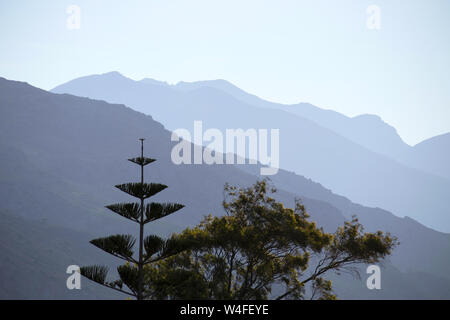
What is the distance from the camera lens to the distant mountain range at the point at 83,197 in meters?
98.2

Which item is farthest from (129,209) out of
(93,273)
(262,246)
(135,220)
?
(262,246)

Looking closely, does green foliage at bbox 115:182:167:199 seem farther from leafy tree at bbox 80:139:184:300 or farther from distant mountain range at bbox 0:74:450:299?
distant mountain range at bbox 0:74:450:299

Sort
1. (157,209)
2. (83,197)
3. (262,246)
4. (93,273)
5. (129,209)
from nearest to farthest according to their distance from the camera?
(93,273) → (129,209) → (157,209) → (262,246) → (83,197)

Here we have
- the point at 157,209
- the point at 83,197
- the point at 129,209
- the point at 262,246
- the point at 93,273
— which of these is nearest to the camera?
the point at 93,273

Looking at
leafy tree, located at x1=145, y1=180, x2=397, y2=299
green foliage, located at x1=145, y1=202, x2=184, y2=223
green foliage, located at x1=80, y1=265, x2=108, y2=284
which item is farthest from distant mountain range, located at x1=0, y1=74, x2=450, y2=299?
green foliage, located at x1=145, y1=202, x2=184, y2=223

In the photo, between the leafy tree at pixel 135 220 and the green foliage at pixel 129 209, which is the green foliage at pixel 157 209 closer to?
the leafy tree at pixel 135 220

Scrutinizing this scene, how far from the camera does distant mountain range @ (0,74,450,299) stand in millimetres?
98188

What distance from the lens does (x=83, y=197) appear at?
14062 cm

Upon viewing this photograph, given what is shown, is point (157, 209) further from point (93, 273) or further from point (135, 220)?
point (93, 273)

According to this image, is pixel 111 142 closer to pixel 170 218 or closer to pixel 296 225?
pixel 170 218

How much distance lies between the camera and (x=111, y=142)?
180000mm

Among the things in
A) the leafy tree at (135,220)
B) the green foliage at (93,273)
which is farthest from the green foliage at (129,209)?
the green foliage at (93,273)

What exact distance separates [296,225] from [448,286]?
529ft
